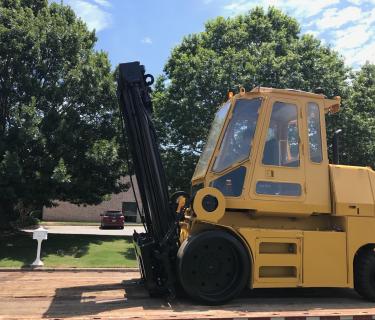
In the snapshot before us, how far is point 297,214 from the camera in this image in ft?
24.3

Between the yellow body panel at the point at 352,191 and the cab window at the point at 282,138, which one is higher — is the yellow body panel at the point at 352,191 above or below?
below

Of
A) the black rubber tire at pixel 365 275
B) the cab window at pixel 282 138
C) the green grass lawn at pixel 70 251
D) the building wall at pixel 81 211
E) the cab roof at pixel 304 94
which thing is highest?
the cab roof at pixel 304 94

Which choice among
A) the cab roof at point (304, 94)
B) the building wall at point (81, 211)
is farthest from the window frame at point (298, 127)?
the building wall at point (81, 211)

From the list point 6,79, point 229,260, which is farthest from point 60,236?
point 229,260

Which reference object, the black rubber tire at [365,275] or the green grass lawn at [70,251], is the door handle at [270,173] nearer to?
the black rubber tire at [365,275]

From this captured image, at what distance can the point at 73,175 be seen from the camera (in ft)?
55.4

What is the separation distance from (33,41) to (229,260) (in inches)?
507

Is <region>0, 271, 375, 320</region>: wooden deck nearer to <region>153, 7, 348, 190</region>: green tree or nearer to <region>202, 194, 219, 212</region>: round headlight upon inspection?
<region>202, 194, 219, 212</region>: round headlight

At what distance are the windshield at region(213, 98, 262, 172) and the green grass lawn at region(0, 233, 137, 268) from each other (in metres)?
7.35

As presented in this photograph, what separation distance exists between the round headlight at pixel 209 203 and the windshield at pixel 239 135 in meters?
0.54

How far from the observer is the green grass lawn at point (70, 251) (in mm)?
14297

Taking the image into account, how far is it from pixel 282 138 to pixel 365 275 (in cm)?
237

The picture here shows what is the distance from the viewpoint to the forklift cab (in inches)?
281

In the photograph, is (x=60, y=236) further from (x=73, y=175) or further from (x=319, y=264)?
(x=319, y=264)
